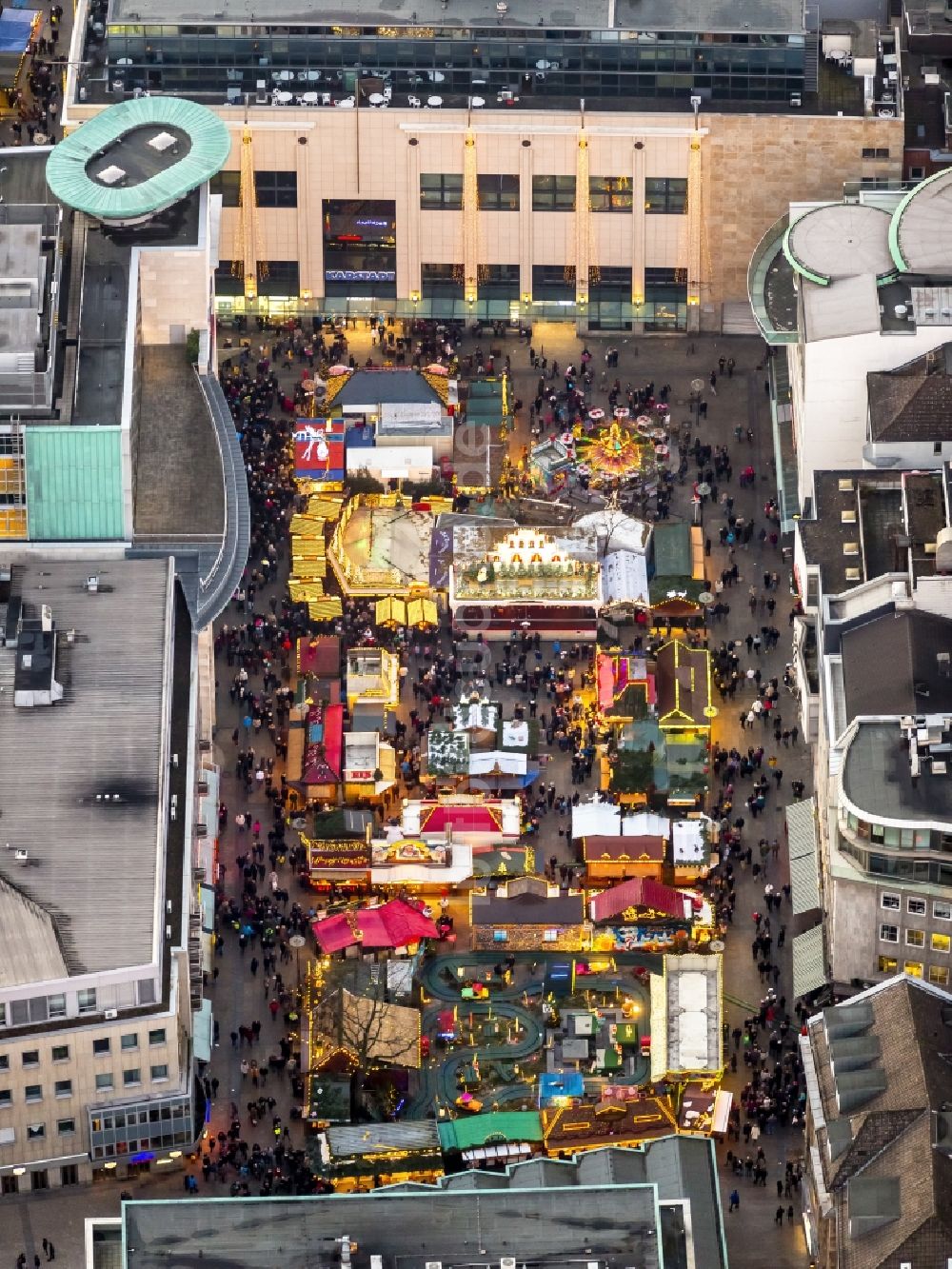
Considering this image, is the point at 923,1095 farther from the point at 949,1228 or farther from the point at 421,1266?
the point at 421,1266

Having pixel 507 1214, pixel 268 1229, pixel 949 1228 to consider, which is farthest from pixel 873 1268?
pixel 268 1229

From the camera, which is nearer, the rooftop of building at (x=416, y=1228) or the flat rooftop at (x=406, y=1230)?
the flat rooftop at (x=406, y=1230)

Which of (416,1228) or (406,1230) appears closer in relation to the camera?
(406,1230)

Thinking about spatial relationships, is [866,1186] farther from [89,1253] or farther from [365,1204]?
[89,1253]

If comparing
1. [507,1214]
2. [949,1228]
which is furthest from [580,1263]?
[949,1228]

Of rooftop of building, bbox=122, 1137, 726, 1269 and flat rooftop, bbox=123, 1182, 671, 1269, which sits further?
rooftop of building, bbox=122, 1137, 726, 1269
